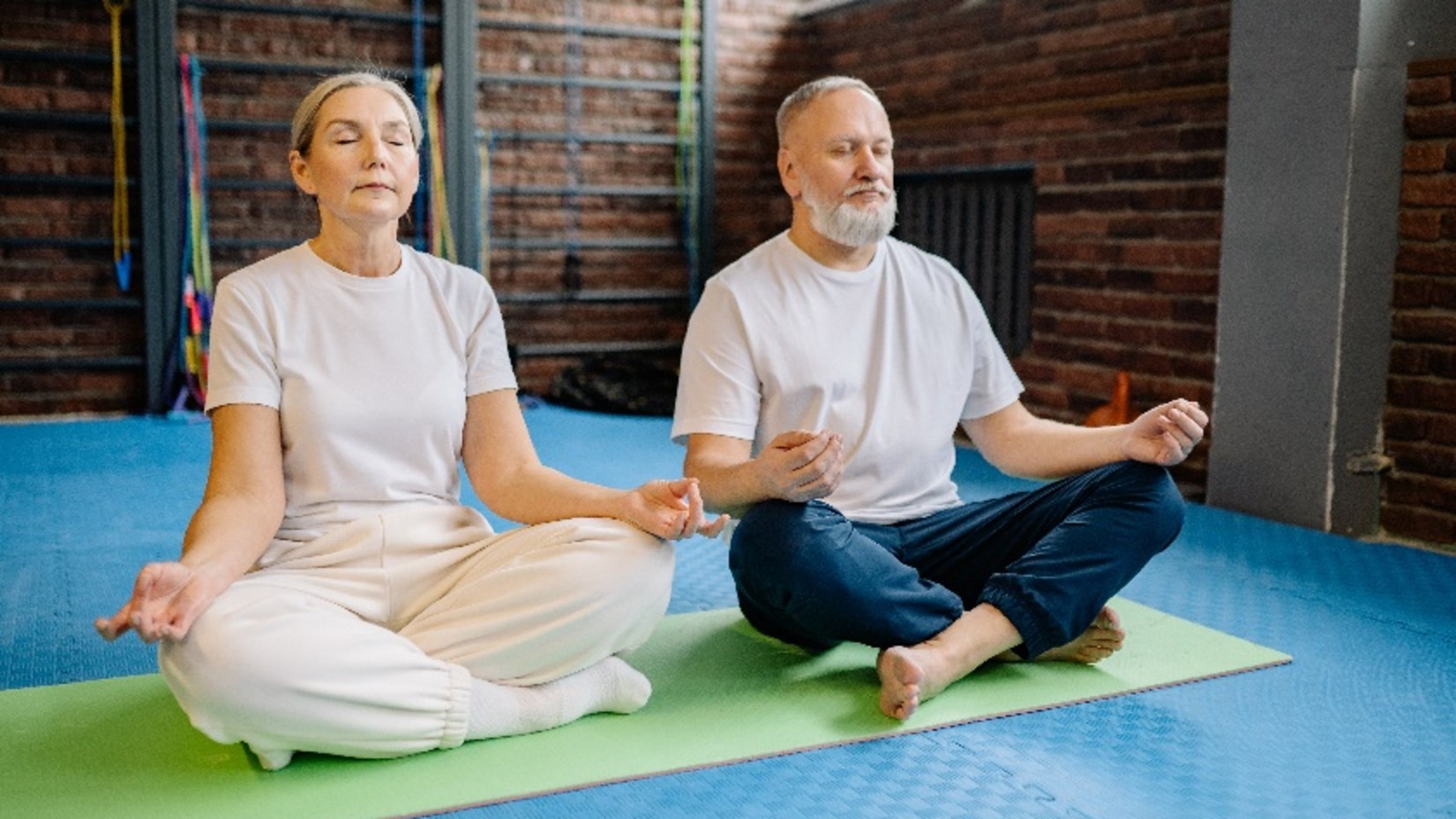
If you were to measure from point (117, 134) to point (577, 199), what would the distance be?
2043mm

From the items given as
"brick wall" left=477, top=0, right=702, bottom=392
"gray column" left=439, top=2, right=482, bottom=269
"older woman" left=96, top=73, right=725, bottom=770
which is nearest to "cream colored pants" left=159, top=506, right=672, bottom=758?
"older woman" left=96, top=73, right=725, bottom=770

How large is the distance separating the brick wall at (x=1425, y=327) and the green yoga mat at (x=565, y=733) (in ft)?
4.39

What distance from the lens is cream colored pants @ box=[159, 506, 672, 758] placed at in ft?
5.67

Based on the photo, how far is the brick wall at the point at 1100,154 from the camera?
432 cm

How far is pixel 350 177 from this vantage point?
198 cm

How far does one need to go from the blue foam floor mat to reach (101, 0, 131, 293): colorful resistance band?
1970 mm

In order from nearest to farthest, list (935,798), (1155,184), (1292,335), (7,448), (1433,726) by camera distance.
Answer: (935,798)
(1433,726)
(1292,335)
(1155,184)
(7,448)

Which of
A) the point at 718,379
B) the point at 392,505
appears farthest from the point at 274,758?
the point at 718,379

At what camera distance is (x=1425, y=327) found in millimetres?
3516

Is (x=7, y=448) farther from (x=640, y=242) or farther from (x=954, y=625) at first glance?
(x=954, y=625)

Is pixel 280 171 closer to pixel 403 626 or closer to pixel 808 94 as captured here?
pixel 808 94

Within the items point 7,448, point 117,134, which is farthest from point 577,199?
point 7,448

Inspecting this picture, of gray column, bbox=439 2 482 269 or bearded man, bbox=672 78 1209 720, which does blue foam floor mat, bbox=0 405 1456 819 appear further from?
gray column, bbox=439 2 482 269

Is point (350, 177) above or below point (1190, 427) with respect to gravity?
above
